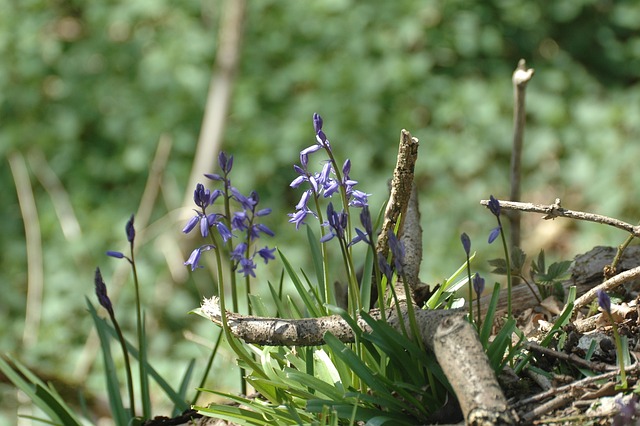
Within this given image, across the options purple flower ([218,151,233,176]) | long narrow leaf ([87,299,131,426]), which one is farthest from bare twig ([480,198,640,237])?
long narrow leaf ([87,299,131,426])

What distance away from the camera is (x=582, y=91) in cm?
630

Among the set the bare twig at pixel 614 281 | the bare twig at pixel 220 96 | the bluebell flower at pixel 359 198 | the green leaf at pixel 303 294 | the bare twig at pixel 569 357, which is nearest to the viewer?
the bare twig at pixel 569 357

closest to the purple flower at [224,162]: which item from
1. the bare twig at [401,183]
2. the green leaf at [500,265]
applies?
the bare twig at [401,183]

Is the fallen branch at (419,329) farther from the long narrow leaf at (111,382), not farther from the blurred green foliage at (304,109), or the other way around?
the blurred green foliage at (304,109)

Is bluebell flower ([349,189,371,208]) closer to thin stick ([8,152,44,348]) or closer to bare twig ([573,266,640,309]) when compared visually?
bare twig ([573,266,640,309])

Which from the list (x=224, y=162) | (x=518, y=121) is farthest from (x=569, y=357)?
(x=518, y=121)

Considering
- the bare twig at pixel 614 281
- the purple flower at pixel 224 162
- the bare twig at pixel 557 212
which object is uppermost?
the purple flower at pixel 224 162

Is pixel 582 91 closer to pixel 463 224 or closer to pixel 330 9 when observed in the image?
pixel 463 224

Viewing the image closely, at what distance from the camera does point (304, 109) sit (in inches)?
239

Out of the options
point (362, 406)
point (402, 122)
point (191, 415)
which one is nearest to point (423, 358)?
point (362, 406)

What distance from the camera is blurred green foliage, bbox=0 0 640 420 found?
585 centimetres

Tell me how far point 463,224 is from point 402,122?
35.6 inches

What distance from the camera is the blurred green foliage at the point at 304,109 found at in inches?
230

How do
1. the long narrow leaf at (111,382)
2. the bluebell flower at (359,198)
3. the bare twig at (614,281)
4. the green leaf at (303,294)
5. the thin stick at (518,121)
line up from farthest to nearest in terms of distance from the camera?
the thin stick at (518,121), the long narrow leaf at (111,382), the green leaf at (303,294), the bare twig at (614,281), the bluebell flower at (359,198)
